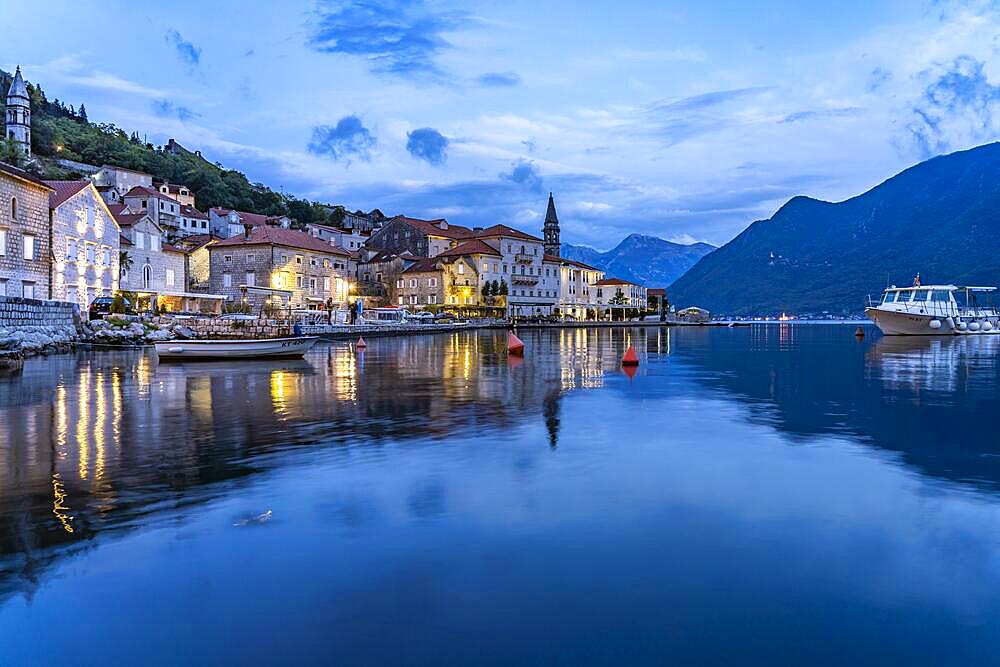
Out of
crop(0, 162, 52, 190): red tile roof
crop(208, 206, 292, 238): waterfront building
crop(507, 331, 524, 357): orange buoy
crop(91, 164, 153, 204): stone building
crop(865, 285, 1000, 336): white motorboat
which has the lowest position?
crop(507, 331, 524, 357): orange buoy

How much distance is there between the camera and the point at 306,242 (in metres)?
73.4

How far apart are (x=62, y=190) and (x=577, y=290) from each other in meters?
75.5

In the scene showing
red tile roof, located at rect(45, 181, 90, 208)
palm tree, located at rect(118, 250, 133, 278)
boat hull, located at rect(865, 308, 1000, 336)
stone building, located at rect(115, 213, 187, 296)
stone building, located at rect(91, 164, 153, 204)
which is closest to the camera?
red tile roof, located at rect(45, 181, 90, 208)

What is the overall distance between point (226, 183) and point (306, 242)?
63240mm

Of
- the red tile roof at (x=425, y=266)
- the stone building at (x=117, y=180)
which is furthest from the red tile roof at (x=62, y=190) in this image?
the stone building at (x=117, y=180)

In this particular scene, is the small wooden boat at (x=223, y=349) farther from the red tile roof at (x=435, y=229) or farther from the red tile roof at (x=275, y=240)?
the red tile roof at (x=435, y=229)

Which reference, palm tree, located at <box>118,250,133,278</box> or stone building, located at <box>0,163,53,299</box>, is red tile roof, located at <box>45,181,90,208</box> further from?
palm tree, located at <box>118,250,133,278</box>

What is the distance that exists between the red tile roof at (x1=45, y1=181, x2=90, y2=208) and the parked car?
A: 290 inches

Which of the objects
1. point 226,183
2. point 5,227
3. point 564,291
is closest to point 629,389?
point 5,227

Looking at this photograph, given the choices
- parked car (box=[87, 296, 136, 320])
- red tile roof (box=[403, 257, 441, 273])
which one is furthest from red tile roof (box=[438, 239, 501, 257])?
parked car (box=[87, 296, 136, 320])

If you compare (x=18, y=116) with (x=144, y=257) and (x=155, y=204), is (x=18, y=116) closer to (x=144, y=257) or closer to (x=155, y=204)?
(x=155, y=204)

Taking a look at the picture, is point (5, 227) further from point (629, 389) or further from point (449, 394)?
point (629, 389)

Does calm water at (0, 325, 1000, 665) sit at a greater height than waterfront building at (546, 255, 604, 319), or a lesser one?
lesser

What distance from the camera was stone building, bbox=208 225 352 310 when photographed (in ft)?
225
